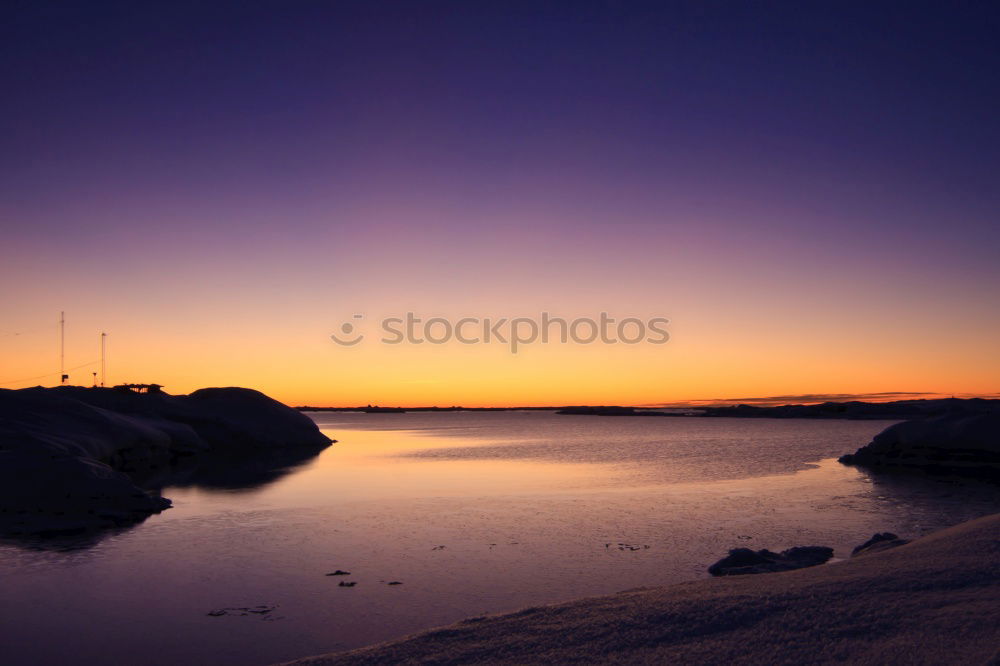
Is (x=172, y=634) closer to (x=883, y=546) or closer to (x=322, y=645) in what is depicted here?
(x=322, y=645)

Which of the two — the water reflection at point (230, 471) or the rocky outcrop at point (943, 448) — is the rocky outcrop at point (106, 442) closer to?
the water reflection at point (230, 471)

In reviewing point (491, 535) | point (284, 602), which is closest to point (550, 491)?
point (491, 535)

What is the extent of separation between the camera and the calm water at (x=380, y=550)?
9.44 m

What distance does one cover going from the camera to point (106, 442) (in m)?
31.4

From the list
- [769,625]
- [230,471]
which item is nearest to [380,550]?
[769,625]

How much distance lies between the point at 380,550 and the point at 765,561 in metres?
7.98

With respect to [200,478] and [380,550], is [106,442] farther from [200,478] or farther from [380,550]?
[380,550]

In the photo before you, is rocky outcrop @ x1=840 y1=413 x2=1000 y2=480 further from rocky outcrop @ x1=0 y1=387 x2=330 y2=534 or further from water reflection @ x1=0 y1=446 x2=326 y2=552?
rocky outcrop @ x1=0 y1=387 x2=330 y2=534

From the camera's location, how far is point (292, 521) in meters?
19.4

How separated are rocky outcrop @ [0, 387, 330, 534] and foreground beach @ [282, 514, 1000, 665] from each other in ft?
49.1

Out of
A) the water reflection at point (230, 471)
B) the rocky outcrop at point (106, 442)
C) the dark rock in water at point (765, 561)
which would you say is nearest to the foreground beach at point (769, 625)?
the dark rock in water at point (765, 561)

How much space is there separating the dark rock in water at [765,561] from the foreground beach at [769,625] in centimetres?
413

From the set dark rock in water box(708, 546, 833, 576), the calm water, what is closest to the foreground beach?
the calm water

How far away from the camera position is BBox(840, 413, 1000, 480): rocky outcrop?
3203cm
